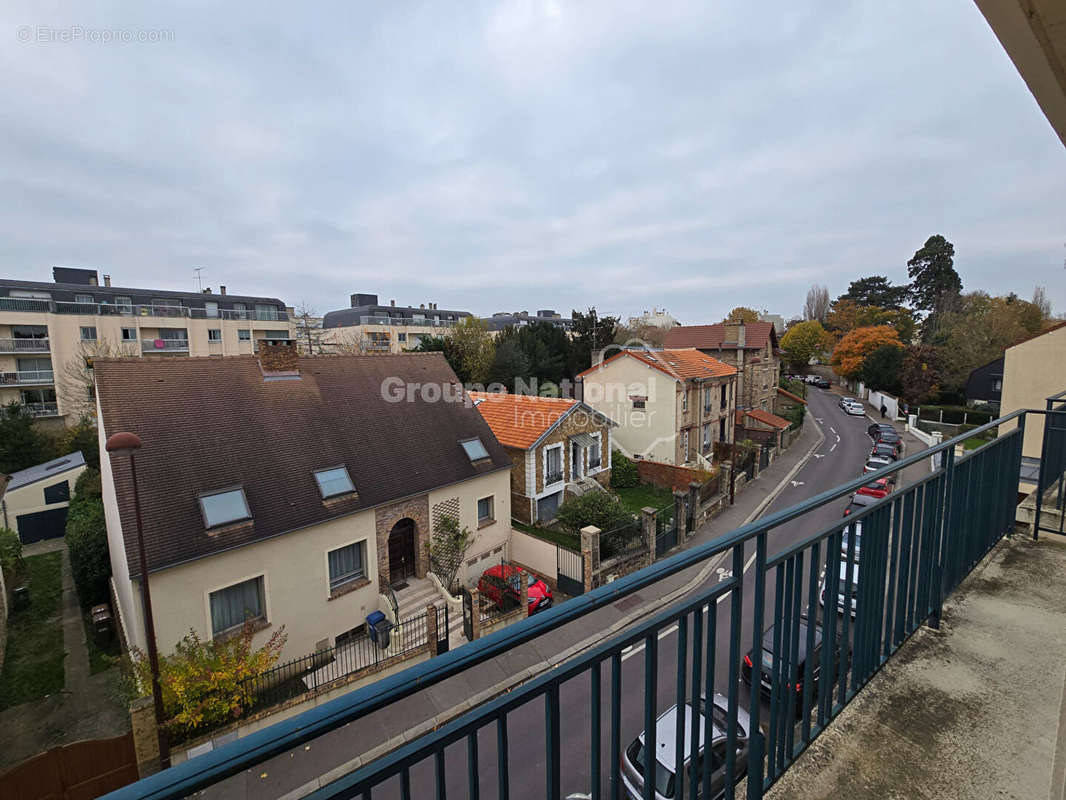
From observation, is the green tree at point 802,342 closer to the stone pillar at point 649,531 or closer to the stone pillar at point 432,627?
the stone pillar at point 649,531

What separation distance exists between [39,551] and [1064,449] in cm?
2860

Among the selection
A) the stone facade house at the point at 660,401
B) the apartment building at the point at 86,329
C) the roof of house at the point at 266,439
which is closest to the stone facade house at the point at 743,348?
the stone facade house at the point at 660,401

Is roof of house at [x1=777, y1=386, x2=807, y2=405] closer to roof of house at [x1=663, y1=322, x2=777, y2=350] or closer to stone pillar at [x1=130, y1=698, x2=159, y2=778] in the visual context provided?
roof of house at [x1=663, y1=322, x2=777, y2=350]

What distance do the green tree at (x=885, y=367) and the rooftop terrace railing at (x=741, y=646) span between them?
4250 centimetres

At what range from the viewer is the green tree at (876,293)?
5691 centimetres

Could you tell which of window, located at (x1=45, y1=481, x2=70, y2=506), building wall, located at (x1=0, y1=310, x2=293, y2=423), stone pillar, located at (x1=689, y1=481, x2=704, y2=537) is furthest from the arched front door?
building wall, located at (x1=0, y1=310, x2=293, y2=423)

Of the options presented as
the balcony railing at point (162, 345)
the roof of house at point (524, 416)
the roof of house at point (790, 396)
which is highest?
the balcony railing at point (162, 345)

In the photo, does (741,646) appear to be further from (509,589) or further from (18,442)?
(18,442)

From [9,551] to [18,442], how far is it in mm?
11162

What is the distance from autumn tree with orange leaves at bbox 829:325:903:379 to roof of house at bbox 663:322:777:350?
Result: 1462 cm

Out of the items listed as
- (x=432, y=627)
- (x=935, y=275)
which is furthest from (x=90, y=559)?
Answer: (x=935, y=275)

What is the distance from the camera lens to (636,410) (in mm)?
23953

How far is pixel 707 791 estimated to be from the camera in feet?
6.50

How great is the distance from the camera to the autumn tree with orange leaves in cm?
4281
